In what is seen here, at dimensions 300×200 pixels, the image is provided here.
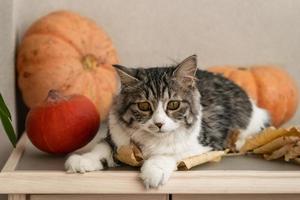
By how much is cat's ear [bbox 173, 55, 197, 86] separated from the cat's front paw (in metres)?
0.22

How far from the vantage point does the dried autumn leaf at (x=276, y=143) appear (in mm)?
1301

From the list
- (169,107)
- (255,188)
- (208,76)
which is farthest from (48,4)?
(255,188)

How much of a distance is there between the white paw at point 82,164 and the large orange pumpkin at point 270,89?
0.69m

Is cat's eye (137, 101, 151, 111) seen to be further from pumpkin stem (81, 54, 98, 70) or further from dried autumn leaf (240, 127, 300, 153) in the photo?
pumpkin stem (81, 54, 98, 70)

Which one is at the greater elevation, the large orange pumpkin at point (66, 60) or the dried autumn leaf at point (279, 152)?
the large orange pumpkin at point (66, 60)

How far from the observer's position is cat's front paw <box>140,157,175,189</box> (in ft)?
3.80

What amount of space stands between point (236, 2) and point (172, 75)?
2.44ft

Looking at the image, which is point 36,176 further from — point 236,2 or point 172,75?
point 236,2

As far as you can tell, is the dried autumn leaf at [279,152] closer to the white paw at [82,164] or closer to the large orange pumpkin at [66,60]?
the white paw at [82,164]

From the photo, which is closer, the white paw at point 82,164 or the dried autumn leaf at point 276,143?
the white paw at point 82,164

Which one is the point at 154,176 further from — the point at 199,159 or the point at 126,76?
the point at 126,76

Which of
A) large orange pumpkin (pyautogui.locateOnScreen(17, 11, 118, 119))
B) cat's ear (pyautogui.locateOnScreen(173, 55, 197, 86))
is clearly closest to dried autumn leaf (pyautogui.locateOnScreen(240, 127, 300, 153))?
cat's ear (pyautogui.locateOnScreen(173, 55, 197, 86))

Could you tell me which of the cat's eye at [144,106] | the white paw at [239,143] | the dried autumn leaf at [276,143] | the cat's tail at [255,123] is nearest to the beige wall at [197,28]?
the cat's tail at [255,123]

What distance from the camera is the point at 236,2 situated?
75.7 inches
